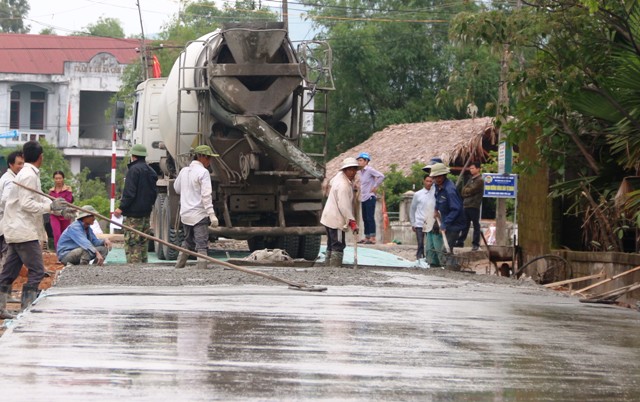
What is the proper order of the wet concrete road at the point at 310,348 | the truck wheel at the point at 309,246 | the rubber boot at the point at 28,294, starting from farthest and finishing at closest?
the truck wheel at the point at 309,246 < the rubber boot at the point at 28,294 < the wet concrete road at the point at 310,348

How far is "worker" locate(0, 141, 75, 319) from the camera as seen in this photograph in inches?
443

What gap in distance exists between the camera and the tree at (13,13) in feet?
247

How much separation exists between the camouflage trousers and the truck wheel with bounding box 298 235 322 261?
3.01 meters

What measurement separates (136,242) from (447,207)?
4.10 metres

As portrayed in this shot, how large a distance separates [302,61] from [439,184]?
2532 mm

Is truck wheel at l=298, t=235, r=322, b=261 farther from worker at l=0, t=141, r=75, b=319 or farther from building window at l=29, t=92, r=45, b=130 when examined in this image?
building window at l=29, t=92, r=45, b=130

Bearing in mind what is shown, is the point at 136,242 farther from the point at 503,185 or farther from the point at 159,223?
the point at 503,185

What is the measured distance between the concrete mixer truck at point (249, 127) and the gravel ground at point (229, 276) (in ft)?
5.84

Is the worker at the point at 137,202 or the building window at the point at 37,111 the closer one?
the worker at the point at 137,202

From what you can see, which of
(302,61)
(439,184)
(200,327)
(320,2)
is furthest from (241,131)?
(320,2)

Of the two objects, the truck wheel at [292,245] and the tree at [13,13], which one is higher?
the tree at [13,13]

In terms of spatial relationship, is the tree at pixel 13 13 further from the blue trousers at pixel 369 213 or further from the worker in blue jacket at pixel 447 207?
the worker in blue jacket at pixel 447 207

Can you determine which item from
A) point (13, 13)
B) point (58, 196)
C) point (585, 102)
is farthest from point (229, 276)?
point (13, 13)

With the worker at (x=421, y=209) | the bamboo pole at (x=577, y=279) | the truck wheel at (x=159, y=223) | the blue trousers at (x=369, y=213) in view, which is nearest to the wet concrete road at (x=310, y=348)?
the bamboo pole at (x=577, y=279)
